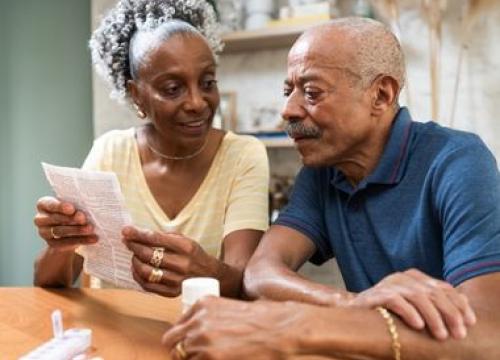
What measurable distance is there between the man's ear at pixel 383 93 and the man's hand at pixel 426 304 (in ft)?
1.70

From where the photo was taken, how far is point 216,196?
68.4 inches

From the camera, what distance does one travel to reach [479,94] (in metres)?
2.38

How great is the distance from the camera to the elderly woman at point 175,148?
1.63 meters

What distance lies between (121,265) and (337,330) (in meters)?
0.66

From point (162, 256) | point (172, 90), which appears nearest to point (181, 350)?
point (162, 256)

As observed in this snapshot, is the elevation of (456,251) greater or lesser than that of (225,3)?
lesser

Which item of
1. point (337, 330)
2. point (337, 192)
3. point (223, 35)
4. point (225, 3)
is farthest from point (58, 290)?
point (225, 3)

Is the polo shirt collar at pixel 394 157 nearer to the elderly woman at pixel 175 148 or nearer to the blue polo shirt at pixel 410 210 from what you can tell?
the blue polo shirt at pixel 410 210

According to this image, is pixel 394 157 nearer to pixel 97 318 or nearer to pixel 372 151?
pixel 372 151

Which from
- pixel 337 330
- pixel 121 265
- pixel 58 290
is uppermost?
pixel 337 330

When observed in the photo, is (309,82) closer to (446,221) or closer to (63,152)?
(446,221)

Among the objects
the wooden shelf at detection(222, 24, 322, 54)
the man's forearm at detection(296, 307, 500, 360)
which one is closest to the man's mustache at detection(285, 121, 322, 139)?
the man's forearm at detection(296, 307, 500, 360)

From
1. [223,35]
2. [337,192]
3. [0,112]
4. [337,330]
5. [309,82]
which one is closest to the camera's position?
[337,330]

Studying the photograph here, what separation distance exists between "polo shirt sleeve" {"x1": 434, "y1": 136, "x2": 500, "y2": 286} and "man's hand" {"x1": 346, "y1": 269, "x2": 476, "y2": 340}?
161 millimetres
